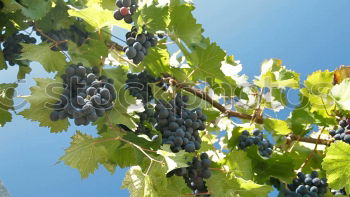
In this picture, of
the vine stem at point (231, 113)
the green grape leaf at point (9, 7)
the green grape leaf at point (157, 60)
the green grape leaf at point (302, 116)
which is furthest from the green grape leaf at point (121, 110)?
the green grape leaf at point (302, 116)

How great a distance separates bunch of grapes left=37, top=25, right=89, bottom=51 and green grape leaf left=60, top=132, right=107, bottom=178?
471 millimetres

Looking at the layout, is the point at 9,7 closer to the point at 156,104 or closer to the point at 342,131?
the point at 156,104

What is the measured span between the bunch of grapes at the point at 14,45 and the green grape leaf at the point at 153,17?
669mm

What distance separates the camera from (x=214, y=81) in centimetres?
279

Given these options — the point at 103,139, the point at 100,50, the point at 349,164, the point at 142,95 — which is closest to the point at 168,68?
the point at 142,95

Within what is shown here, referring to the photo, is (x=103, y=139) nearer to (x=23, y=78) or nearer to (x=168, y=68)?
(x=168, y=68)

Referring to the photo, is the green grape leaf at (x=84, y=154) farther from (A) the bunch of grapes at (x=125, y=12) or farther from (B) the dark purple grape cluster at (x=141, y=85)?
(A) the bunch of grapes at (x=125, y=12)

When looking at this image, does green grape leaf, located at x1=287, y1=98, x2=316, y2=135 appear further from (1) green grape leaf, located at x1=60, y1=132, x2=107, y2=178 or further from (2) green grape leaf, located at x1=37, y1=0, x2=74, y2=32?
(2) green grape leaf, located at x1=37, y1=0, x2=74, y2=32

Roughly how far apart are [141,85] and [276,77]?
0.90 metres

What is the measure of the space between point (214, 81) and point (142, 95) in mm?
621

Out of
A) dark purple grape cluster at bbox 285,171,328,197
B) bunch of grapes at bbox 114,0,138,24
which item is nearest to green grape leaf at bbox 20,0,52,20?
bunch of grapes at bbox 114,0,138,24

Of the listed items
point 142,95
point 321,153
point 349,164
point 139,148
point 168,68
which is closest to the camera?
point 139,148

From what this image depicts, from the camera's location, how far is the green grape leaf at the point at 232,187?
2090 mm

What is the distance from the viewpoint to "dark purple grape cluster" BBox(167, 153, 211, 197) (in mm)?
2035
